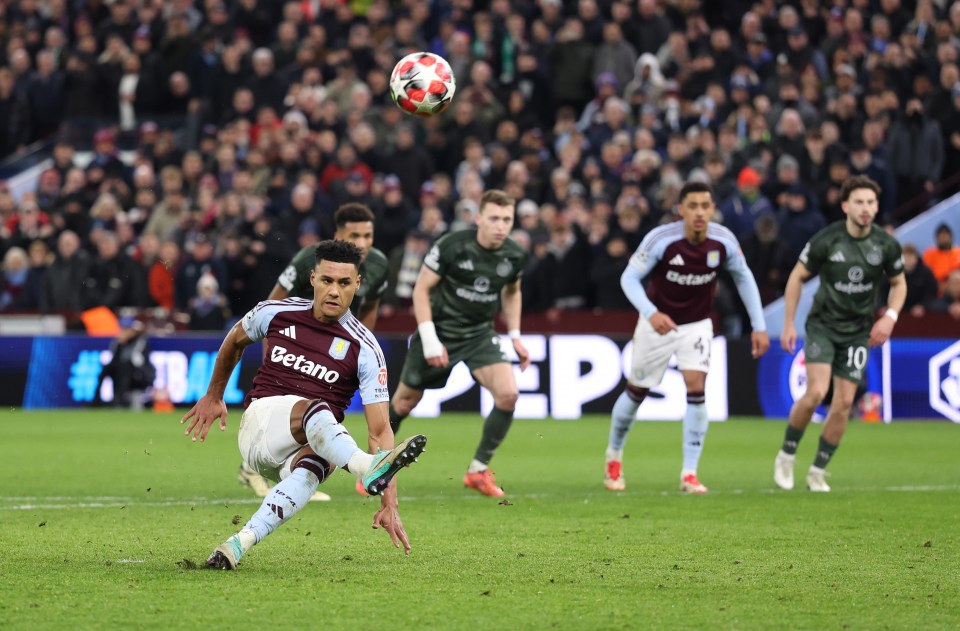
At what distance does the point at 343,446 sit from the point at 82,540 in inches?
89.3

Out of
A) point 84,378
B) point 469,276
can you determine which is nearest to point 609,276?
point 84,378

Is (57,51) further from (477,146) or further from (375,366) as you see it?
(375,366)

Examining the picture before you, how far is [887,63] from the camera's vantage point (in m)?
21.7

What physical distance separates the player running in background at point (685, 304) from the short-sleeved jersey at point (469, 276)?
0.96m

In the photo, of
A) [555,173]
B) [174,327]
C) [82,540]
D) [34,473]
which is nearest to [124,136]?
[174,327]

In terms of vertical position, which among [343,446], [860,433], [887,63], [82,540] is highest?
[887,63]

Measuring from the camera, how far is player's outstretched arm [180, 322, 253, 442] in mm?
7867

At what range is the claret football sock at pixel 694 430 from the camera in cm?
1232

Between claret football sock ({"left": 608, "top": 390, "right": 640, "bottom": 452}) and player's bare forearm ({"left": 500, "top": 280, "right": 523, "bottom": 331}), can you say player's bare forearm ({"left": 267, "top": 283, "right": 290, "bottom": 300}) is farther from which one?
claret football sock ({"left": 608, "top": 390, "right": 640, "bottom": 452})

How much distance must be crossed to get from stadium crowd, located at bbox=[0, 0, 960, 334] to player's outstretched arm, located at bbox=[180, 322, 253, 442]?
40.4 ft

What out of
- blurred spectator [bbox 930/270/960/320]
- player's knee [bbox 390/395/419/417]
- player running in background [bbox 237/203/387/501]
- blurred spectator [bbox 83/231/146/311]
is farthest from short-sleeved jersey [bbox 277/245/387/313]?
blurred spectator [bbox 83/231/146/311]

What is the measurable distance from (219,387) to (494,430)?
4542 mm

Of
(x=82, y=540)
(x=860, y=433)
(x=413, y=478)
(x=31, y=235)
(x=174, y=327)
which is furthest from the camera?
(x=31, y=235)

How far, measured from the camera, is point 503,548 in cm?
880
